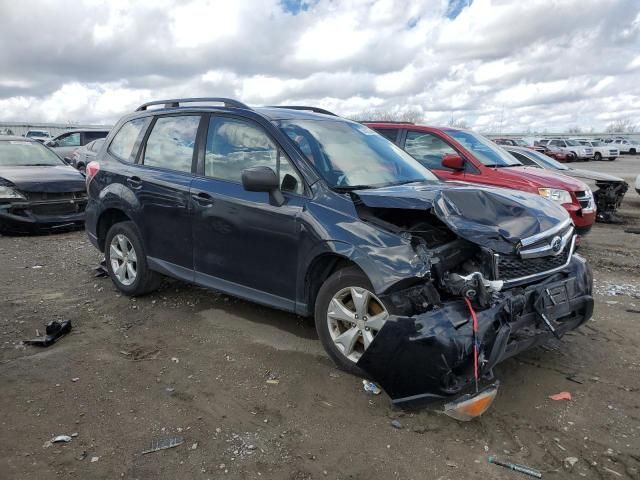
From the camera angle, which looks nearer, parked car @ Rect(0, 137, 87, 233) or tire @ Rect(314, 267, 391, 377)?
tire @ Rect(314, 267, 391, 377)

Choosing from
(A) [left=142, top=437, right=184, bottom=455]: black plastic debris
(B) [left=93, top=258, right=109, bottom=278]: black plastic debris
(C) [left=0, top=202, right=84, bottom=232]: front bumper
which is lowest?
(A) [left=142, top=437, right=184, bottom=455]: black plastic debris

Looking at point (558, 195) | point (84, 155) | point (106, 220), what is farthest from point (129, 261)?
point (84, 155)

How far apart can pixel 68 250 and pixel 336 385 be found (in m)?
5.53

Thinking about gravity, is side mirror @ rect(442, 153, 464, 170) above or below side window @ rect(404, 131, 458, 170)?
below

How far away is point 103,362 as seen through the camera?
392 cm

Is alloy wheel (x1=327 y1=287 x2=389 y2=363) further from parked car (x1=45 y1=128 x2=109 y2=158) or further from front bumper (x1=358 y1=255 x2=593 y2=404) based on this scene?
parked car (x1=45 y1=128 x2=109 y2=158)

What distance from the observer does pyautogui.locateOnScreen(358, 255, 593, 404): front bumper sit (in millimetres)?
2871

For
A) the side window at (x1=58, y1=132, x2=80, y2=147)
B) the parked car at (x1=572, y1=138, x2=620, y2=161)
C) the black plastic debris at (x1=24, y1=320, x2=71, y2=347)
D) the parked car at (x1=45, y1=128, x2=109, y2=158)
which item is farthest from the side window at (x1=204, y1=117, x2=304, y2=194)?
the parked car at (x1=572, y1=138, x2=620, y2=161)

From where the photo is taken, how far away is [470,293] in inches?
121

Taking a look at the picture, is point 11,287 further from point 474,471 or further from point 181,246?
point 474,471

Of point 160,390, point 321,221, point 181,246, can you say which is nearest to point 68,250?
point 181,246

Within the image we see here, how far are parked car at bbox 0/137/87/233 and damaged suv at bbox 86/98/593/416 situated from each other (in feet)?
12.5

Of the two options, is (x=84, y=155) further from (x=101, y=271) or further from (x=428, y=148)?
(x=428, y=148)

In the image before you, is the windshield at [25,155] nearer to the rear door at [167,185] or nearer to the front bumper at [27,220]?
the front bumper at [27,220]
